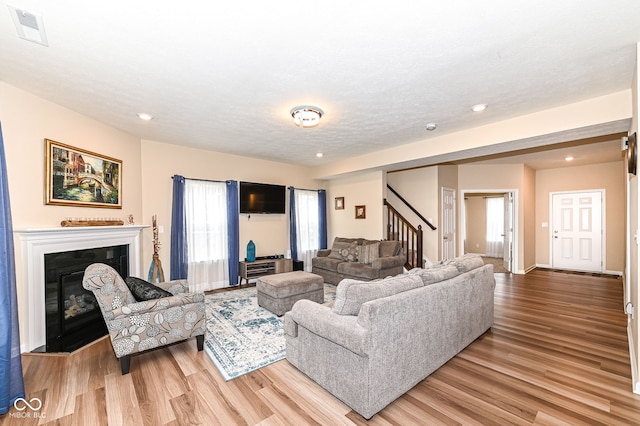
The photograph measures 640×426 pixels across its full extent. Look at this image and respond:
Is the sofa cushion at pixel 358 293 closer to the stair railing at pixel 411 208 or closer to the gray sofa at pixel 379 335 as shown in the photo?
the gray sofa at pixel 379 335

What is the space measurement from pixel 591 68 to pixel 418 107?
1.47 m

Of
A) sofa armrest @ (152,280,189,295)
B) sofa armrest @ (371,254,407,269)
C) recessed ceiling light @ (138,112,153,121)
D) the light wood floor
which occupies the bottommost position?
the light wood floor

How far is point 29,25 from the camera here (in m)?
1.82

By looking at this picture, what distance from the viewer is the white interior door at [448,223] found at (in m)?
6.46

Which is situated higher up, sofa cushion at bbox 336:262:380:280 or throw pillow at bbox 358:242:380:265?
throw pillow at bbox 358:242:380:265

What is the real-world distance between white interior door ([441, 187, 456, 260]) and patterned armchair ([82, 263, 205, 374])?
554cm

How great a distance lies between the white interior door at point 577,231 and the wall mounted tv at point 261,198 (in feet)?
22.9

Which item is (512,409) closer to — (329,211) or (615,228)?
(329,211)

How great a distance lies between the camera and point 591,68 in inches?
95.3

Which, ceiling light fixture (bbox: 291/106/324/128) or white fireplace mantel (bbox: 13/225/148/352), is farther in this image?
ceiling light fixture (bbox: 291/106/324/128)

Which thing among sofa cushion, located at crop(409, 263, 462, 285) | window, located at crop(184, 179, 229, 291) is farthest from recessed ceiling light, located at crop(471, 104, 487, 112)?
window, located at crop(184, 179, 229, 291)

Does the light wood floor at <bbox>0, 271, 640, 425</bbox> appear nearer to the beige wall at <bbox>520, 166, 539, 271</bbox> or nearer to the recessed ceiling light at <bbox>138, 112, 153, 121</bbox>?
the recessed ceiling light at <bbox>138, 112, 153, 121</bbox>

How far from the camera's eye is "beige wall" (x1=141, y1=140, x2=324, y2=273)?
465 cm

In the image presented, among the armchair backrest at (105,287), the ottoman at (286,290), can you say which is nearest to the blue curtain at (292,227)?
the ottoman at (286,290)
